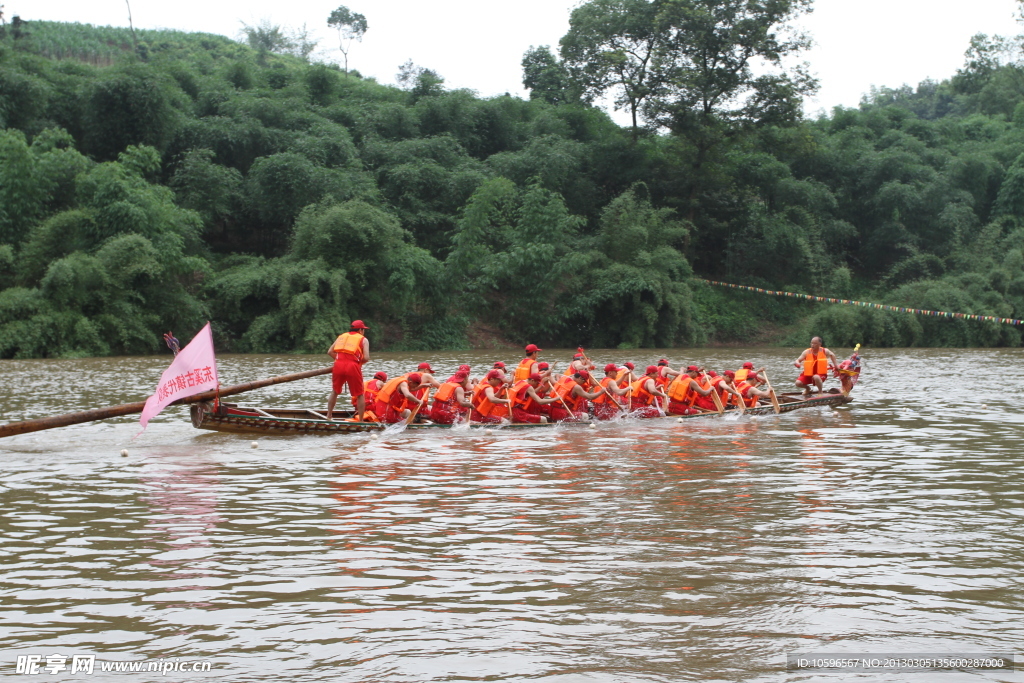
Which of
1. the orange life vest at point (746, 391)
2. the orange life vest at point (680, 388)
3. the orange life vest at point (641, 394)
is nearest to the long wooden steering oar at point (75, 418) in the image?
the orange life vest at point (641, 394)

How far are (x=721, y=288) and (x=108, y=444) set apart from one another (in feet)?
110

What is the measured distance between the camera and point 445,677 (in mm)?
4914

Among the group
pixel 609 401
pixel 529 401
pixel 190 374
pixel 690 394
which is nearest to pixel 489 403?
pixel 529 401

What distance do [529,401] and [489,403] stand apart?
72 cm

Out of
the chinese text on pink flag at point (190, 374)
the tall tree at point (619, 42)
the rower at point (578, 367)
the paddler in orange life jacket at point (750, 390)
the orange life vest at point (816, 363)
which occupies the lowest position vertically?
the paddler in orange life jacket at point (750, 390)

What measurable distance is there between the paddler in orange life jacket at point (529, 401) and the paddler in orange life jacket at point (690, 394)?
7.72 feet

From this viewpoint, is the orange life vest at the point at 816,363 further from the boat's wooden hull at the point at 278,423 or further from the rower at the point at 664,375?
the boat's wooden hull at the point at 278,423

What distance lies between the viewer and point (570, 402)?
48.7ft

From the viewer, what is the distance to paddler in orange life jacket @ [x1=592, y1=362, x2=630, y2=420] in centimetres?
1517

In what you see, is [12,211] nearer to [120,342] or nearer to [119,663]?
[120,342]

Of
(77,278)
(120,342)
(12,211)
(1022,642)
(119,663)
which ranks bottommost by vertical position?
(1022,642)

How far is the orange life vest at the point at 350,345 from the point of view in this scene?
1319cm

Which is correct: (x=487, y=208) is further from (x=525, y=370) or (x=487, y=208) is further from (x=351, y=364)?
(x=351, y=364)

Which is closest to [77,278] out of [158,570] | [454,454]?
[454,454]
